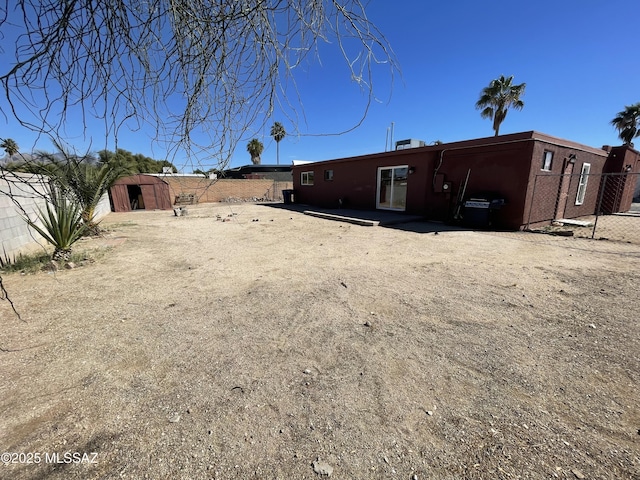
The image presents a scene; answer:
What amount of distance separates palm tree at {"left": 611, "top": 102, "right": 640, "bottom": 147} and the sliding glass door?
2093cm

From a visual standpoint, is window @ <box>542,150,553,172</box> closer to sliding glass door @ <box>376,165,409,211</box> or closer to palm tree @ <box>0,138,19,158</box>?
sliding glass door @ <box>376,165,409,211</box>

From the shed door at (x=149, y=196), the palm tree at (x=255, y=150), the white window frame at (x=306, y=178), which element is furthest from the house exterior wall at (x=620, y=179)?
the palm tree at (x=255, y=150)

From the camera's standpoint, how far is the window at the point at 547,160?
27.0ft

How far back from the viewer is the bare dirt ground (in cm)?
143

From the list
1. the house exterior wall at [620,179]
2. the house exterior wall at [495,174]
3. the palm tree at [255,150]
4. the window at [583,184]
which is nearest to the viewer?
the house exterior wall at [495,174]

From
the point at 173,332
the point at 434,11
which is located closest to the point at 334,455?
the point at 173,332

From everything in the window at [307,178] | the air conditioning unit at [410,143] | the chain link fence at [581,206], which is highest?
the air conditioning unit at [410,143]

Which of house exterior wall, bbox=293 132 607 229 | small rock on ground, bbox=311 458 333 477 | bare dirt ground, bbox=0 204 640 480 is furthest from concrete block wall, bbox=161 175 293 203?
small rock on ground, bbox=311 458 333 477

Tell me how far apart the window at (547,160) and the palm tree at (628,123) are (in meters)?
19.2

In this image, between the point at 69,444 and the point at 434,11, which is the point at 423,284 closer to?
the point at 434,11

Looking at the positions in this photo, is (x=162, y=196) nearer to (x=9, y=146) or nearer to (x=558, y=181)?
(x=9, y=146)

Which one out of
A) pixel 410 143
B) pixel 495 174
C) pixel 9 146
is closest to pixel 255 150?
pixel 410 143

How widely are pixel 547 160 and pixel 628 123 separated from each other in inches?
793

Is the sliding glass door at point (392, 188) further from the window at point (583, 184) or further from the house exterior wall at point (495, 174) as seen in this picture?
the window at point (583, 184)
